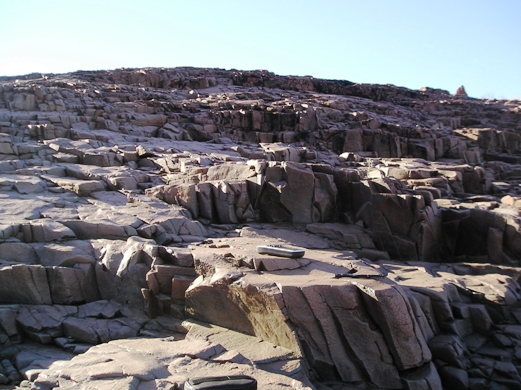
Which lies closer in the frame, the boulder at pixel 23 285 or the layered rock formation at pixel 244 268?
the layered rock formation at pixel 244 268

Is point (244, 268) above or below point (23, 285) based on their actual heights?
above

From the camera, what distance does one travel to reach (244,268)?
23.5 ft

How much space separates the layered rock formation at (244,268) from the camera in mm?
6246

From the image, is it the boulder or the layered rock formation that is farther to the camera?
the boulder

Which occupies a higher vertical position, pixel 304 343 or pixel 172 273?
pixel 172 273

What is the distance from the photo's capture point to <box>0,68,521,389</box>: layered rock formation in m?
6.25

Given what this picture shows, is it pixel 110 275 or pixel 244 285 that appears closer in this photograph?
pixel 244 285

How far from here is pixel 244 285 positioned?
21.3ft

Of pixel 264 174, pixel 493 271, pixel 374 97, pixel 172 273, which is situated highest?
pixel 374 97

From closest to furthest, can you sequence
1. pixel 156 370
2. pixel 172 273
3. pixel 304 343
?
pixel 156 370
pixel 304 343
pixel 172 273

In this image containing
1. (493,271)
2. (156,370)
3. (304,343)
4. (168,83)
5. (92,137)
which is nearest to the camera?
(156,370)

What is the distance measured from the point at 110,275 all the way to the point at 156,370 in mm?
2893

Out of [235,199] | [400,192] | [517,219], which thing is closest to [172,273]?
[235,199]

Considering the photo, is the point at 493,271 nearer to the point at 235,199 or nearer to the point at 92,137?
the point at 235,199
